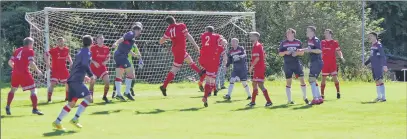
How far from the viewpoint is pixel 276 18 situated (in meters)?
50.5

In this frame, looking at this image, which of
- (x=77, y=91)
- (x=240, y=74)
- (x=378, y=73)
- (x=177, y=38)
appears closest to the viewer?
(x=77, y=91)

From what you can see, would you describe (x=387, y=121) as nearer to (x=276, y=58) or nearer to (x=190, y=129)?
(x=190, y=129)

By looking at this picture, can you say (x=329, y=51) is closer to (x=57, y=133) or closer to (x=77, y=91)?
(x=77, y=91)

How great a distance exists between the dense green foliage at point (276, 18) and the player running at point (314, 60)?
67.6 feet

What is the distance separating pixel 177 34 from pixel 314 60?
4069 mm

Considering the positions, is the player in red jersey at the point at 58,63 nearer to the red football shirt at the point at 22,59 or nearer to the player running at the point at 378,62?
the red football shirt at the point at 22,59

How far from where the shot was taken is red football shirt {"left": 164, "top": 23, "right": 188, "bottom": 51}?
1784 centimetres

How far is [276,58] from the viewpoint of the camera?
151ft

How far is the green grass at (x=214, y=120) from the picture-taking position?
12.6m

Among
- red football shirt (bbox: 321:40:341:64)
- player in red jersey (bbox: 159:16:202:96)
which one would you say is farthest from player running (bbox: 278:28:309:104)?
red football shirt (bbox: 321:40:341:64)

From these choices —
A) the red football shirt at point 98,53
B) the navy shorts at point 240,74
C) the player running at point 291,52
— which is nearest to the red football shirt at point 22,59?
the red football shirt at point 98,53

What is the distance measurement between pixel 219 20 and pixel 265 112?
41.9ft

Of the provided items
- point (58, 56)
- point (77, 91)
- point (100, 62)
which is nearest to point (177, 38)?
point (100, 62)

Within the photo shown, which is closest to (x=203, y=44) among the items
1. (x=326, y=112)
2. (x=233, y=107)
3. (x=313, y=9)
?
(x=233, y=107)
